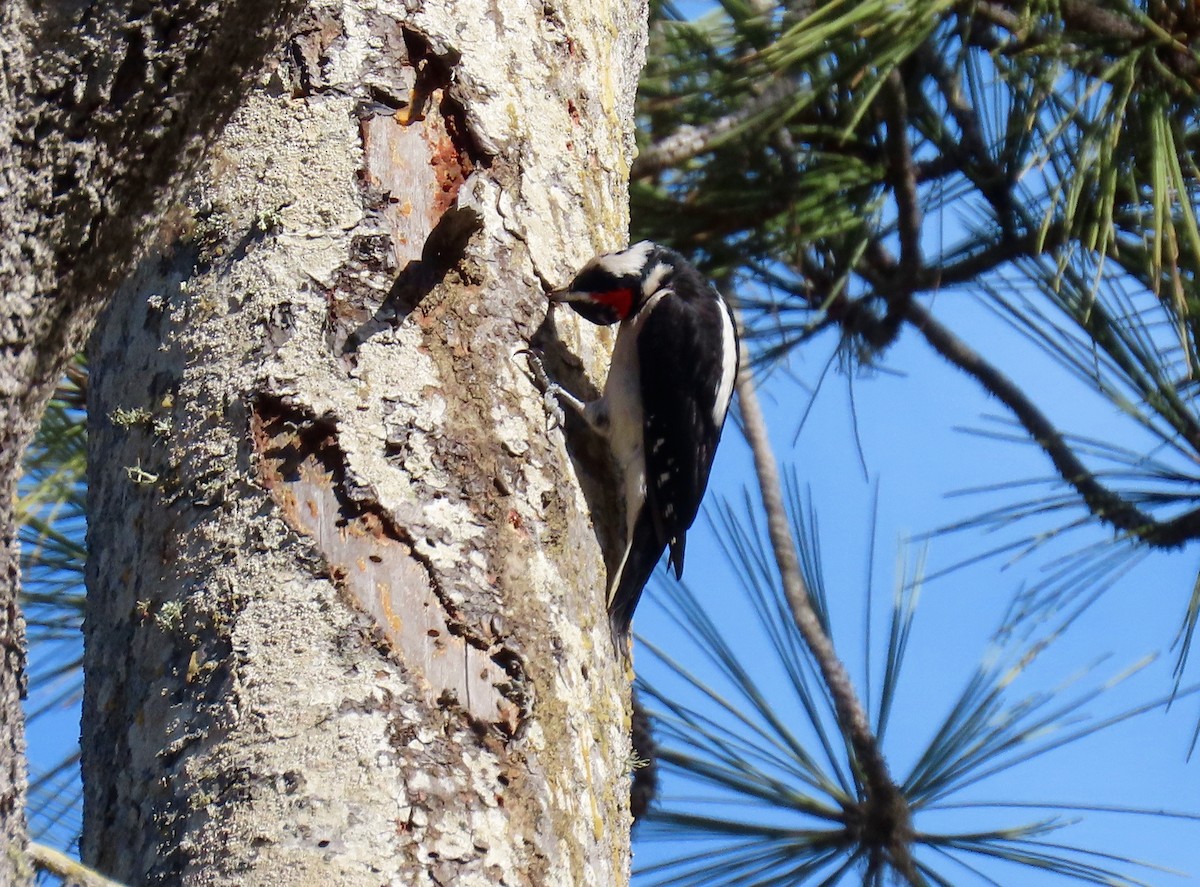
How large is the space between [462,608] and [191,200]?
0.53m

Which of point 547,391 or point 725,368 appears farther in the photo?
point 725,368

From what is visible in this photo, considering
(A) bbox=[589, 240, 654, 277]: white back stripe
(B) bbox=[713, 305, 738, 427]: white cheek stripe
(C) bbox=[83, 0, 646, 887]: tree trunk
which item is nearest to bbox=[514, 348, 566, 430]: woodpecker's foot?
(C) bbox=[83, 0, 646, 887]: tree trunk

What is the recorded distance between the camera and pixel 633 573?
181 centimetres

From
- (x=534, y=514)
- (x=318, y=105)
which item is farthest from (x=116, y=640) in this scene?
(x=318, y=105)

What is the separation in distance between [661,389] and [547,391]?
85 centimetres

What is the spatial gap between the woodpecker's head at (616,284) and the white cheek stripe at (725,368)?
0.17 m

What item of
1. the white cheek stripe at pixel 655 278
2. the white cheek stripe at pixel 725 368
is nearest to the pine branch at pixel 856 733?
the white cheek stripe at pixel 725 368

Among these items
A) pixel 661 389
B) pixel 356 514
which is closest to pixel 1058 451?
pixel 661 389

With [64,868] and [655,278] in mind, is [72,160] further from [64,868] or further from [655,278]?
[655,278]

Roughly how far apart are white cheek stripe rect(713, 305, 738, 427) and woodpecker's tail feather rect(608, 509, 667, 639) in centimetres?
42

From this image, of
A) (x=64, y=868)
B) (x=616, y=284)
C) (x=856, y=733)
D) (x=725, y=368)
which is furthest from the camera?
(x=856, y=733)

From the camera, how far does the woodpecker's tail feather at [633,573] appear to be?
1.52 m

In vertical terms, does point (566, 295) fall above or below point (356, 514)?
above

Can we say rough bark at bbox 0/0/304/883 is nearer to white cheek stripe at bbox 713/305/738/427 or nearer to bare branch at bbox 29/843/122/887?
bare branch at bbox 29/843/122/887
